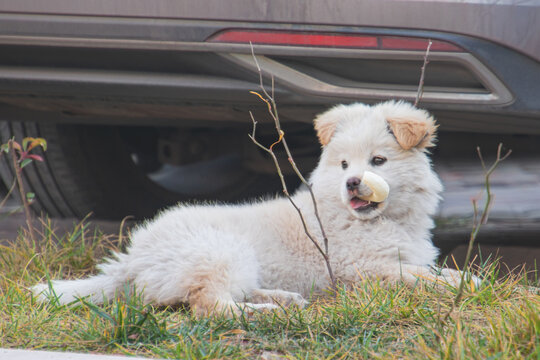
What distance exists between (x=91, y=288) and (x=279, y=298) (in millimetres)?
835

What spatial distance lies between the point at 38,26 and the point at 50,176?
4.17ft

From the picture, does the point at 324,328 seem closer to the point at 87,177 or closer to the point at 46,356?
the point at 46,356

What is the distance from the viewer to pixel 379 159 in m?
3.06

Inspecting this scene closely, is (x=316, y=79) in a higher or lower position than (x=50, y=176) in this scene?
higher

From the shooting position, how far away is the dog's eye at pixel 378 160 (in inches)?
120

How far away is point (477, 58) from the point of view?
10.2 ft

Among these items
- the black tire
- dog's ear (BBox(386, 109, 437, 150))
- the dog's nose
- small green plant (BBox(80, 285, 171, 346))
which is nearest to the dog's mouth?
the dog's nose

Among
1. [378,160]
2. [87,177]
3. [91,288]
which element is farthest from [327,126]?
[87,177]

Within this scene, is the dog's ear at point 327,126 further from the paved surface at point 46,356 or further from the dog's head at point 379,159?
the paved surface at point 46,356

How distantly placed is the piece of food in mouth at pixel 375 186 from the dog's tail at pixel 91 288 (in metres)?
1.12

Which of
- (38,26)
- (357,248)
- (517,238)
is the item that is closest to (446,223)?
(517,238)

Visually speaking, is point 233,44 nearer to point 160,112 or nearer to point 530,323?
point 160,112

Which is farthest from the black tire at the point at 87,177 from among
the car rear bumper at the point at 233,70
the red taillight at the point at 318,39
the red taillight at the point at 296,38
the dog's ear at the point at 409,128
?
the dog's ear at the point at 409,128

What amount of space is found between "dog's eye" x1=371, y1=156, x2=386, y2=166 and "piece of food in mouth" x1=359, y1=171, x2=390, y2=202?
0.34 ft
